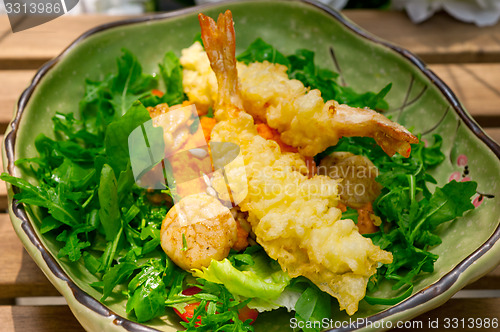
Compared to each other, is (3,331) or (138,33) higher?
(138,33)

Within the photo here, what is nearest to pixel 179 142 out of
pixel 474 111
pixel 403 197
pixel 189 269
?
pixel 189 269

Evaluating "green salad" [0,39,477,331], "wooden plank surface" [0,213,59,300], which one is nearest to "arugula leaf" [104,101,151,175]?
"green salad" [0,39,477,331]

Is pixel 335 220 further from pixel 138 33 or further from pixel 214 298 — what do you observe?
pixel 138 33

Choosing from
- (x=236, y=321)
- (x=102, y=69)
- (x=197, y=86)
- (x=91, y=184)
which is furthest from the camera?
(x=102, y=69)

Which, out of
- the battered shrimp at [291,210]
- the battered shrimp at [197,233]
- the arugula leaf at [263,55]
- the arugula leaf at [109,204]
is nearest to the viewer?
the battered shrimp at [291,210]

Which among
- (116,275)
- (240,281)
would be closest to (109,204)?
(116,275)

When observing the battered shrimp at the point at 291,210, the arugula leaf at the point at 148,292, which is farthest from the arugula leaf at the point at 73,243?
the battered shrimp at the point at 291,210

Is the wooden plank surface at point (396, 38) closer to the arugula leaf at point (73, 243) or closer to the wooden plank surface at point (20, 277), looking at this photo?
the wooden plank surface at point (20, 277)
